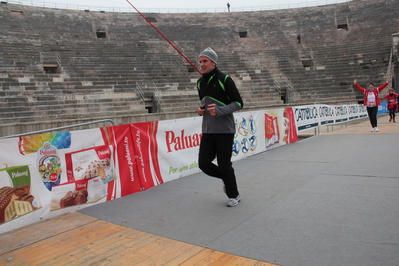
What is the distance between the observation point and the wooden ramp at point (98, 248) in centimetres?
282

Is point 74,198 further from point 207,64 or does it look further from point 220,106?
point 207,64

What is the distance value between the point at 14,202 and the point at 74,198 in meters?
A: 0.80

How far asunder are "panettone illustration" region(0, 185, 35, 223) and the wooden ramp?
0.69ft

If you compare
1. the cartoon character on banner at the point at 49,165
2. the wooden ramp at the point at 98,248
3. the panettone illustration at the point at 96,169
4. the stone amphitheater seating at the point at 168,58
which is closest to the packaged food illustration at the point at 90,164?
the panettone illustration at the point at 96,169

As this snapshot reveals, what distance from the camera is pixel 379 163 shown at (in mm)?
5863

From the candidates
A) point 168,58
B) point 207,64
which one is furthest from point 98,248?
point 168,58

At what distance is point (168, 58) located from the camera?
24562 mm

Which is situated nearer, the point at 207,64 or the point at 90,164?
the point at 207,64

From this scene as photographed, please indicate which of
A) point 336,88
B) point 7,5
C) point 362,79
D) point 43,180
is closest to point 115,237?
point 43,180

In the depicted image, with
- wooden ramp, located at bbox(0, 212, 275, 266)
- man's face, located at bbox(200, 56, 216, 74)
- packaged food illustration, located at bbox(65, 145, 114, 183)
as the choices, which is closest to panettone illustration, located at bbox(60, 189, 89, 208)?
packaged food illustration, located at bbox(65, 145, 114, 183)

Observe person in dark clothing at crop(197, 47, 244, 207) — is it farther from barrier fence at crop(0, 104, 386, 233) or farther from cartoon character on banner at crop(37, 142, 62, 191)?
cartoon character on banner at crop(37, 142, 62, 191)

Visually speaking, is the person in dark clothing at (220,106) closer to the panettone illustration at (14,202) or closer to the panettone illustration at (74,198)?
the panettone illustration at (74,198)

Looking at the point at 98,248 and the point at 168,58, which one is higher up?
the point at 168,58

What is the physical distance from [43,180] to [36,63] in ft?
60.3
